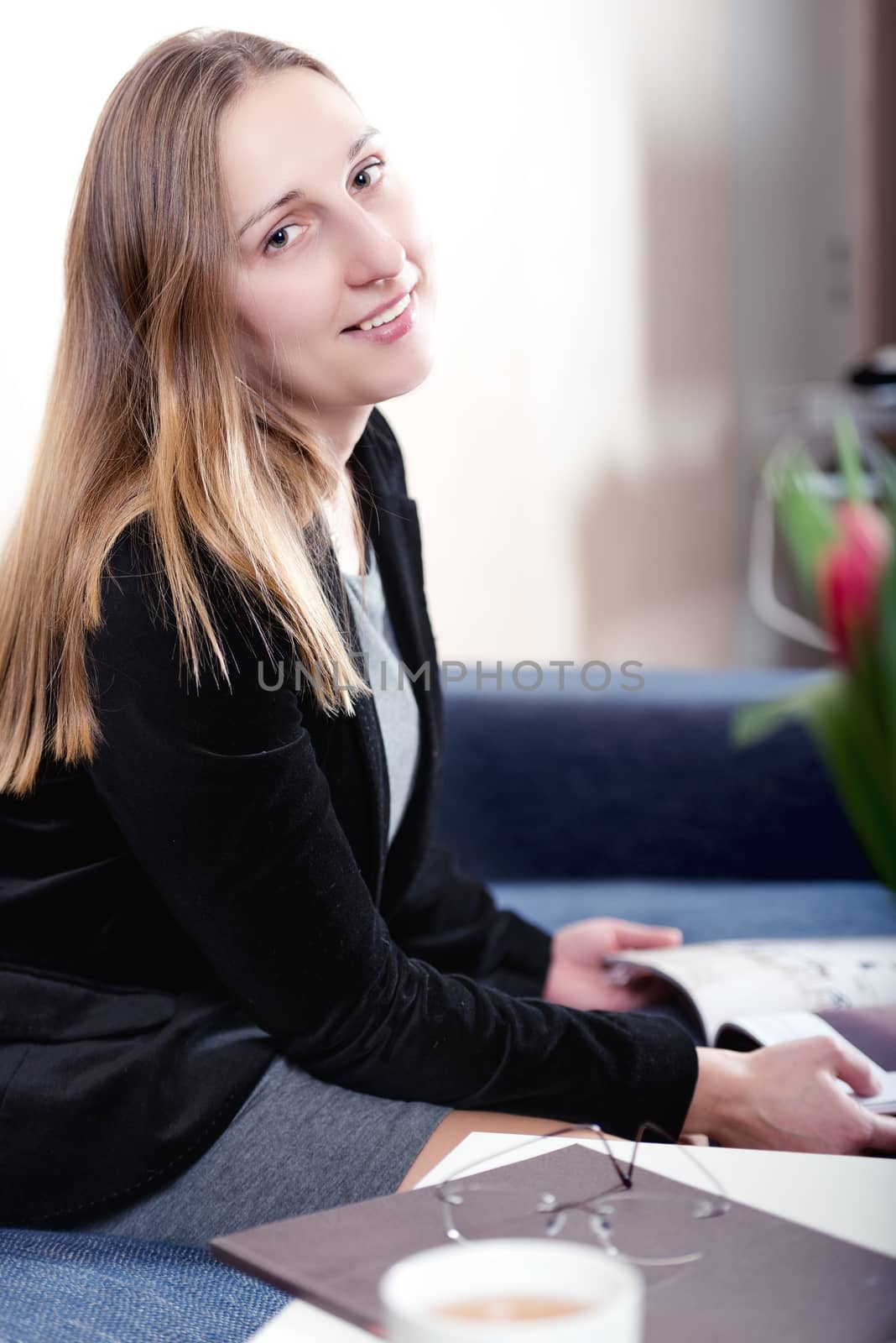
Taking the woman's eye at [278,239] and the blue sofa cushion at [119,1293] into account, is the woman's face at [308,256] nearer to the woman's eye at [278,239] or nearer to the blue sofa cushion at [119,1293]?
the woman's eye at [278,239]

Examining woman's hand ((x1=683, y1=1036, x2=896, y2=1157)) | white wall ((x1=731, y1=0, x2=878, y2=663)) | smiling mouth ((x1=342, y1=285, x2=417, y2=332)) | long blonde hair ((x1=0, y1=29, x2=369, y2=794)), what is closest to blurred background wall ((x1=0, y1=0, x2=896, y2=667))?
white wall ((x1=731, y1=0, x2=878, y2=663))

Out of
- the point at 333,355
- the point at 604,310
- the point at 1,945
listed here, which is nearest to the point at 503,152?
the point at 604,310

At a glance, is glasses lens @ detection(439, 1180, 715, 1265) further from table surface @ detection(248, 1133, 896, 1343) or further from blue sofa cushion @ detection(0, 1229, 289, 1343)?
blue sofa cushion @ detection(0, 1229, 289, 1343)

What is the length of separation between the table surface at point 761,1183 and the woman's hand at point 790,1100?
215 mm

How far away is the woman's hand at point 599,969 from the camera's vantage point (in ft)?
4.04

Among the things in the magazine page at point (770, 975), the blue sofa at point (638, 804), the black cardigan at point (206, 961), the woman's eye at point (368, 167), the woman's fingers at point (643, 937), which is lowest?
the blue sofa at point (638, 804)

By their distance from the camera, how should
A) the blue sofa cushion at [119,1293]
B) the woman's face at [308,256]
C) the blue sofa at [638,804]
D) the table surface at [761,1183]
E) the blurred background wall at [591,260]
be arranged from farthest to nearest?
the blue sofa at [638,804]
the blurred background wall at [591,260]
the woman's face at [308,256]
the blue sofa cushion at [119,1293]
the table surface at [761,1183]

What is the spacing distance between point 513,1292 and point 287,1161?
1.43 ft

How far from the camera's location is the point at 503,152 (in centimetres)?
216

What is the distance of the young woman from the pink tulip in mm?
480

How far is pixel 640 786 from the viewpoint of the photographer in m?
1.63

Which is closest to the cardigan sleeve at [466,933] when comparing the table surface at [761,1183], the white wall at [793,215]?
the table surface at [761,1183]

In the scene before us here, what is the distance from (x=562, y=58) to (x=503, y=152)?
0.31 meters

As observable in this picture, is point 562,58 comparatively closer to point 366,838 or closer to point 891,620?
point 366,838
